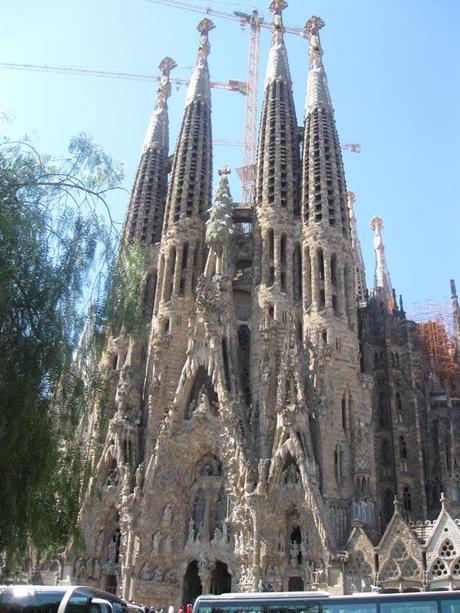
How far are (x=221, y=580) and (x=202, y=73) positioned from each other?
32003 mm

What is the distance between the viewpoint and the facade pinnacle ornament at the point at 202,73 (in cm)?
4353

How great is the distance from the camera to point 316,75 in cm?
4109

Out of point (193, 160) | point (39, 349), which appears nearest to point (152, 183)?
point (193, 160)

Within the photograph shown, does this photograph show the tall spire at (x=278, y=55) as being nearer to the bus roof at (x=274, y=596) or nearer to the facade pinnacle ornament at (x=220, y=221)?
the facade pinnacle ornament at (x=220, y=221)

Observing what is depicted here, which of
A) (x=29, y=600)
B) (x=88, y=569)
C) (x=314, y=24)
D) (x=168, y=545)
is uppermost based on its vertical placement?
(x=314, y=24)

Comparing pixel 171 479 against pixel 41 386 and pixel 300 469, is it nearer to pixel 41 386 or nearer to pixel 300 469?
pixel 300 469

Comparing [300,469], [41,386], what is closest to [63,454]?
[41,386]

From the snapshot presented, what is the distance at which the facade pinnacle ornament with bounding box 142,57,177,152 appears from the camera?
44.4 metres

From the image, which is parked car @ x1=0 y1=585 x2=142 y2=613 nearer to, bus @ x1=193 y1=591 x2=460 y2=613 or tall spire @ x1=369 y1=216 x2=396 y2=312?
bus @ x1=193 y1=591 x2=460 y2=613

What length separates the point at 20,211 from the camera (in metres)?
11.9

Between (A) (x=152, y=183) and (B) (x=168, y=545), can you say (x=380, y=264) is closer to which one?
(A) (x=152, y=183)

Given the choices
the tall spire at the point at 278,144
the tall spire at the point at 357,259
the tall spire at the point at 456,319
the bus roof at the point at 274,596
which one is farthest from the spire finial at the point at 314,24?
the bus roof at the point at 274,596

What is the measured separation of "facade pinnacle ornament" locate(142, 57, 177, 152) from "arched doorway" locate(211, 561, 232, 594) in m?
26.6

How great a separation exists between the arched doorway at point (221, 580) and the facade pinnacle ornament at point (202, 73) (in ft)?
92.7
